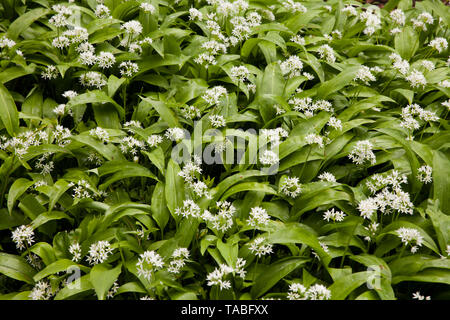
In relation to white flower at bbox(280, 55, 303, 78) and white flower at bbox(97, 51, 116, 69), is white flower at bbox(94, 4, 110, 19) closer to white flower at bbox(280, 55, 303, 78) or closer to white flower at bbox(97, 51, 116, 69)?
white flower at bbox(97, 51, 116, 69)

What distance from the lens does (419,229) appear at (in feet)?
8.72

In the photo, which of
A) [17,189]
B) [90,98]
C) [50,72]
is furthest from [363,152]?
[50,72]

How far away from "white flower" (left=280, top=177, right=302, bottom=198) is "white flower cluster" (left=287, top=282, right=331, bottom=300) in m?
0.80

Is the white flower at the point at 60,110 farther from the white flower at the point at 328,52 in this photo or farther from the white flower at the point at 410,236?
the white flower at the point at 410,236

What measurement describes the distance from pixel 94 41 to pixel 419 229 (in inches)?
130

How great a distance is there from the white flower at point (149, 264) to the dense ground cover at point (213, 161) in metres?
0.02

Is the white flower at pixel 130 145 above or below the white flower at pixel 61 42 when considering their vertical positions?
below

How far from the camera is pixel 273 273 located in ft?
8.11

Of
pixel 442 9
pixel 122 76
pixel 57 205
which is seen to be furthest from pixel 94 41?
pixel 442 9

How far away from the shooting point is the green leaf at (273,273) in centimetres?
243

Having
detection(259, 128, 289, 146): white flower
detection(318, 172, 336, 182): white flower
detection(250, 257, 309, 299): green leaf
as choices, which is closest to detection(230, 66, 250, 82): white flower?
detection(259, 128, 289, 146): white flower

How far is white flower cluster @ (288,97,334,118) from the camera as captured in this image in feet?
11.5

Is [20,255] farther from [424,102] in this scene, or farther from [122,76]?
[424,102]

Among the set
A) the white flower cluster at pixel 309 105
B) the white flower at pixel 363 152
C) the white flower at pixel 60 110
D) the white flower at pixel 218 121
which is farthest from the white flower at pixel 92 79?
the white flower at pixel 363 152
